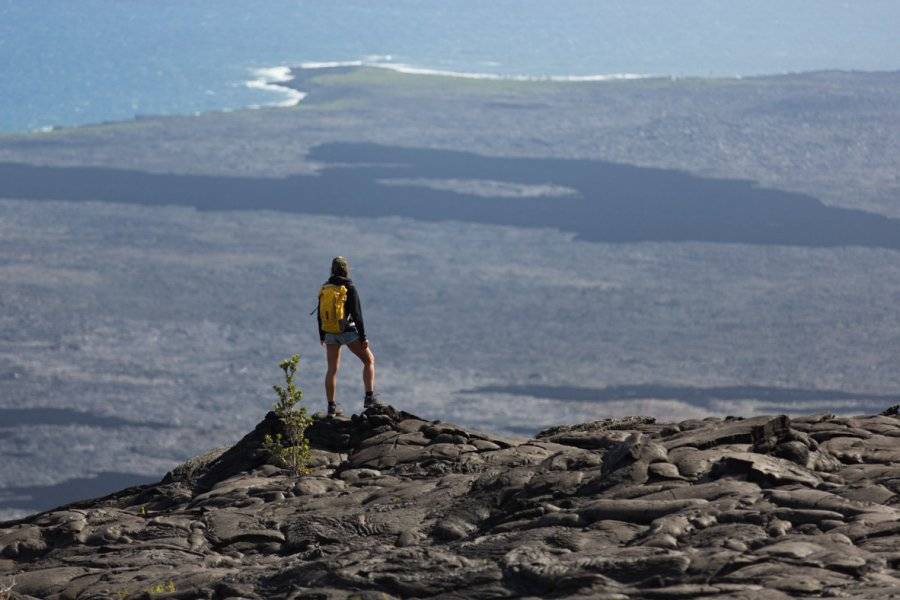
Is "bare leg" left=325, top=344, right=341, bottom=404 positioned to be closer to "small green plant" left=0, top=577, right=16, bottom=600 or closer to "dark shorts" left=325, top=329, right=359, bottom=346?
"dark shorts" left=325, top=329, right=359, bottom=346

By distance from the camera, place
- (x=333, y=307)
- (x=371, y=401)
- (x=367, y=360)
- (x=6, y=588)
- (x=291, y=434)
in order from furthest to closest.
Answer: (x=371, y=401), (x=367, y=360), (x=333, y=307), (x=291, y=434), (x=6, y=588)

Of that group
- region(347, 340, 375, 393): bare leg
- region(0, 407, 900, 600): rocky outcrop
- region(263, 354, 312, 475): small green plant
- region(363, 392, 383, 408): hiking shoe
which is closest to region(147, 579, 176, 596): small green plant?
region(0, 407, 900, 600): rocky outcrop

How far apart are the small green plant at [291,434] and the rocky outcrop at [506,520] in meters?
0.29

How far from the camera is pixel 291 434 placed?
2233 cm

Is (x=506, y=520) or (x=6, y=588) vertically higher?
(x=506, y=520)

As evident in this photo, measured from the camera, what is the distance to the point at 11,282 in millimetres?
124938

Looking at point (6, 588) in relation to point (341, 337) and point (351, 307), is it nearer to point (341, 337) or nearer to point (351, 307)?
point (341, 337)

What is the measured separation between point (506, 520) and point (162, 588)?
3.66m

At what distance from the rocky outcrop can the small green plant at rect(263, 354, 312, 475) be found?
0.97 feet

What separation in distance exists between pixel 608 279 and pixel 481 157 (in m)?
47.4

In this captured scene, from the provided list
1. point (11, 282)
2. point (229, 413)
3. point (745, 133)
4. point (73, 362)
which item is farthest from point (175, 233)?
point (745, 133)

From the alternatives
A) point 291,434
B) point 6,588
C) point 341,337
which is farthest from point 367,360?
point 6,588

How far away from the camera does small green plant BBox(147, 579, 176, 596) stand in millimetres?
16578

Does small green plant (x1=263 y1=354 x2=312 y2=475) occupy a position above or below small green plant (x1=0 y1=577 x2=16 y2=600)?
above
